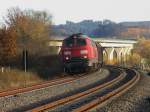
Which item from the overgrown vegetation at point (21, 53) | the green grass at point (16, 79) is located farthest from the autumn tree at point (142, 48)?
the green grass at point (16, 79)

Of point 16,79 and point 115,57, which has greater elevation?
point 16,79

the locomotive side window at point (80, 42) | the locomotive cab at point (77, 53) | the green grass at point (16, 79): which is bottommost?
the green grass at point (16, 79)

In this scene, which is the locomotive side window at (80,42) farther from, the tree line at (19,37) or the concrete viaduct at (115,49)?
the concrete viaduct at (115,49)

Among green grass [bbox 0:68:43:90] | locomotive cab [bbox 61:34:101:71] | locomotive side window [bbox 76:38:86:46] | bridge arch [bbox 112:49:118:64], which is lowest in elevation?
bridge arch [bbox 112:49:118:64]

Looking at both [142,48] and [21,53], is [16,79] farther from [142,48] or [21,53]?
[142,48]

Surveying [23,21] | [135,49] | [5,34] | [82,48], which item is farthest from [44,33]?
[135,49]

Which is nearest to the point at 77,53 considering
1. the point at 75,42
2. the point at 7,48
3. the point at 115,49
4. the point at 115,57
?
the point at 75,42

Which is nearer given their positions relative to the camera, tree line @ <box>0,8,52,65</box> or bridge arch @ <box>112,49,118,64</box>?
tree line @ <box>0,8,52,65</box>

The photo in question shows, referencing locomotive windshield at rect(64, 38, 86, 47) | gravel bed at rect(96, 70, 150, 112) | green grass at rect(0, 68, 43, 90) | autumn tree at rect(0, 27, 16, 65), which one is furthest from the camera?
autumn tree at rect(0, 27, 16, 65)

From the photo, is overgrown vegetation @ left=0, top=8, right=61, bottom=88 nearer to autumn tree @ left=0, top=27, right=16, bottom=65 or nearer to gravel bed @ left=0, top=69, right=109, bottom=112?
autumn tree @ left=0, top=27, right=16, bottom=65

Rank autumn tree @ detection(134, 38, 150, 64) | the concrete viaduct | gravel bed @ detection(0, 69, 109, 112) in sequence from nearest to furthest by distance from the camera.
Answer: gravel bed @ detection(0, 69, 109, 112) < the concrete viaduct < autumn tree @ detection(134, 38, 150, 64)

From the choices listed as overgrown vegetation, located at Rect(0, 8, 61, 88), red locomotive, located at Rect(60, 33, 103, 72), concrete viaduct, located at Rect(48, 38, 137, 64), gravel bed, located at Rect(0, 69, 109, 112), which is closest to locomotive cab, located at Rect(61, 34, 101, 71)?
red locomotive, located at Rect(60, 33, 103, 72)

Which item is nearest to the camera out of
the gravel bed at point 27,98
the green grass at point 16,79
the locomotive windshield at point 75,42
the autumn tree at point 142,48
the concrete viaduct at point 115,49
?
the gravel bed at point 27,98

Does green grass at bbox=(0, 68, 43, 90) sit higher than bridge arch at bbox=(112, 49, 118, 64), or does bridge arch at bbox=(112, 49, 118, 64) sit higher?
green grass at bbox=(0, 68, 43, 90)
